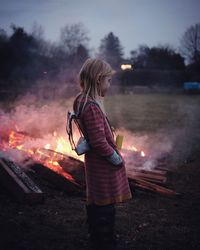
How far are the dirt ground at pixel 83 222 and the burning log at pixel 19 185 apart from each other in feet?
0.39

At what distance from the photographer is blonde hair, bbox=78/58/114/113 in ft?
11.2

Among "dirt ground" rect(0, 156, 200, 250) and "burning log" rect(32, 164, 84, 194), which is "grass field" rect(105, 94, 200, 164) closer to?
"dirt ground" rect(0, 156, 200, 250)

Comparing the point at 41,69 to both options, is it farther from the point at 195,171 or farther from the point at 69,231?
the point at 69,231

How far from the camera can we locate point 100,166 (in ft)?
11.5

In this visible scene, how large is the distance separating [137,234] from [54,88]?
14704 millimetres

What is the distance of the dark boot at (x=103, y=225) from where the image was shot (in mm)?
3555

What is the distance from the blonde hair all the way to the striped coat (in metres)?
0.14

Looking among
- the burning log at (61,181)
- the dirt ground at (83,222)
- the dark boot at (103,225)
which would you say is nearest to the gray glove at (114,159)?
the dark boot at (103,225)

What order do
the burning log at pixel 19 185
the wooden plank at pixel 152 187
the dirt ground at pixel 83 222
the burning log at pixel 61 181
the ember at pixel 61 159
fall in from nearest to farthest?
the dirt ground at pixel 83 222 < the burning log at pixel 19 185 < the burning log at pixel 61 181 < the wooden plank at pixel 152 187 < the ember at pixel 61 159

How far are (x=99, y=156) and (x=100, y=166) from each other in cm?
10

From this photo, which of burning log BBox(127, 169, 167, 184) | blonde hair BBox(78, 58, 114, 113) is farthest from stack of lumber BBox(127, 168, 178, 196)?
blonde hair BBox(78, 58, 114, 113)

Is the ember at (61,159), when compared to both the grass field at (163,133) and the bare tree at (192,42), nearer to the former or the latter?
the grass field at (163,133)

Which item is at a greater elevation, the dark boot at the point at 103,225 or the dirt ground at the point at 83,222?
the dark boot at the point at 103,225

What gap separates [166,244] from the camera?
4.35 metres
